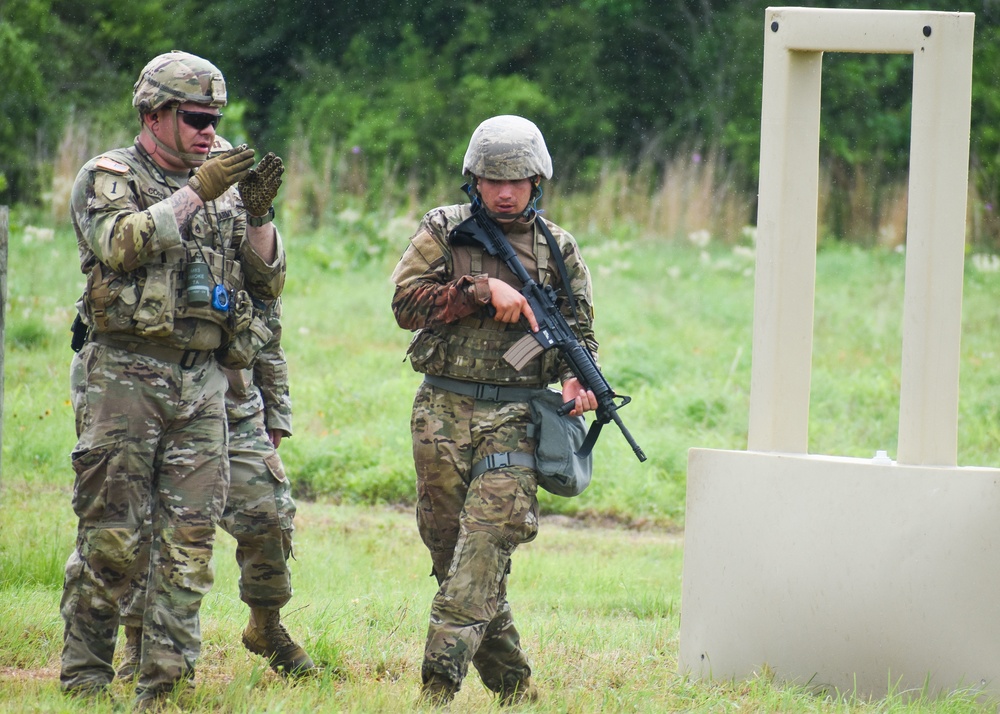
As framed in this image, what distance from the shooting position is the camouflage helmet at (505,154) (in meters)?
4.33

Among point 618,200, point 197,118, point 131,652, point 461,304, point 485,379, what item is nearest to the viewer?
point 197,118

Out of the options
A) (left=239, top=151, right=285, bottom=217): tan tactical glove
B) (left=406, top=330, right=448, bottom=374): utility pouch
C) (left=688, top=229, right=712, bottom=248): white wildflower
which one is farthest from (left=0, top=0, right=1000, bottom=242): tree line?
(left=239, top=151, right=285, bottom=217): tan tactical glove

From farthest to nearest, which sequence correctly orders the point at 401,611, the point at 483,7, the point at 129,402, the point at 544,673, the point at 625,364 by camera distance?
the point at 483,7, the point at 625,364, the point at 401,611, the point at 544,673, the point at 129,402

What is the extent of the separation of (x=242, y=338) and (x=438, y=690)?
1250 millimetres

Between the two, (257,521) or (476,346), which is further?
(257,521)

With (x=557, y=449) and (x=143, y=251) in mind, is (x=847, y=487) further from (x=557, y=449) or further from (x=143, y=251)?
(x=143, y=251)

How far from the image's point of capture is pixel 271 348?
5.01 m

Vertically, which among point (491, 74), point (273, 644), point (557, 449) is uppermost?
point (491, 74)

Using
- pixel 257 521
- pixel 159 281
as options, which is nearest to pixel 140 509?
pixel 257 521

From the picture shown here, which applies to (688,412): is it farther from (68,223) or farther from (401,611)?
(68,223)

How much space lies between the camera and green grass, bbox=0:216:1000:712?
4.51m

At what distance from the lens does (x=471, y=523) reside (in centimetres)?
416

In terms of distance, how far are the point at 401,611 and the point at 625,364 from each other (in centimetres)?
525

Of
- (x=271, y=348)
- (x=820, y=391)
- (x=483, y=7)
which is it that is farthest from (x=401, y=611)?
(x=483, y=7)
